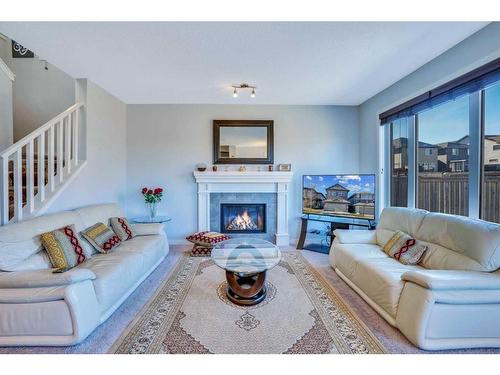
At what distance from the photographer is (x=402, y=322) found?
6.31ft

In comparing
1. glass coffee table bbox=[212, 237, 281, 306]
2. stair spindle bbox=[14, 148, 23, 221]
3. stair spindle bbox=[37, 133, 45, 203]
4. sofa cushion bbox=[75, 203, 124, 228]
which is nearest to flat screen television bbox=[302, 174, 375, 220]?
glass coffee table bbox=[212, 237, 281, 306]

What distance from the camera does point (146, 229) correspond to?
3619mm

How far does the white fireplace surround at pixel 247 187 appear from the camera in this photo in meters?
4.50

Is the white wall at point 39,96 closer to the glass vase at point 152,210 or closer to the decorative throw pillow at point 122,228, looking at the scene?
the glass vase at point 152,210

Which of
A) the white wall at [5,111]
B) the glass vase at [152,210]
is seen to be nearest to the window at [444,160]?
the glass vase at [152,210]

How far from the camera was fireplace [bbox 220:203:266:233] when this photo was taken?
15.4 feet

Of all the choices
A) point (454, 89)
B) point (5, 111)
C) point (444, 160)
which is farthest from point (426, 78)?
point (5, 111)

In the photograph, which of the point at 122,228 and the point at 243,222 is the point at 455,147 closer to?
the point at 243,222

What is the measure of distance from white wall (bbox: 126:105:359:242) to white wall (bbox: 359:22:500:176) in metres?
0.45

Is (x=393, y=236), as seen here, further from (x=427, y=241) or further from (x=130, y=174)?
(x=130, y=174)

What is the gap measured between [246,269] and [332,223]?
7.44 ft

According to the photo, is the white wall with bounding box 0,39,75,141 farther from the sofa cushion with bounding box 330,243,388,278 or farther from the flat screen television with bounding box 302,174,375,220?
the sofa cushion with bounding box 330,243,388,278

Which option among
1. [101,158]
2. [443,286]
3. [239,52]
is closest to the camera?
[443,286]

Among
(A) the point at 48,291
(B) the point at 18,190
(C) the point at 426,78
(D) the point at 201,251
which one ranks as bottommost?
(D) the point at 201,251
